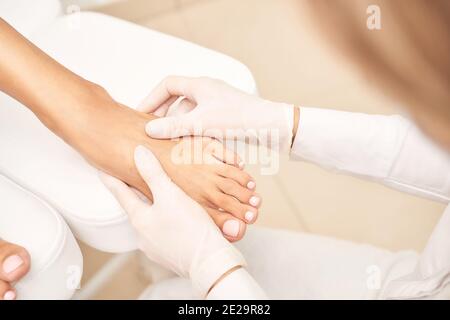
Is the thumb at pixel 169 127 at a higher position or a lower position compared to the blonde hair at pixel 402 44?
lower

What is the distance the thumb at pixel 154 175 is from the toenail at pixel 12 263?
0.67ft

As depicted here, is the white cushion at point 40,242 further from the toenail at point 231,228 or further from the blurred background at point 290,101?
the blurred background at point 290,101

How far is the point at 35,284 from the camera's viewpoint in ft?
2.30

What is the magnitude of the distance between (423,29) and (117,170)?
2.11ft

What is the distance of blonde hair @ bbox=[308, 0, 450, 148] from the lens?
192 mm

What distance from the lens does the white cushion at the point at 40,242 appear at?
0.70m

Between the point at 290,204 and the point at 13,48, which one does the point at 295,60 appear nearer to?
the point at 290,204

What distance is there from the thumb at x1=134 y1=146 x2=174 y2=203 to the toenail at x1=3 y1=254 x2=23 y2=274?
20 cm

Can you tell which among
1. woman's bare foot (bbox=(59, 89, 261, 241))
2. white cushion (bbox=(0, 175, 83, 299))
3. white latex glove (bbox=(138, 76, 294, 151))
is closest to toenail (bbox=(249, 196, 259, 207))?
woman's bare foot (bbox=(59, 89, 261, 241))

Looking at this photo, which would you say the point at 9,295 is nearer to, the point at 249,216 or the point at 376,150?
the point at 249,216

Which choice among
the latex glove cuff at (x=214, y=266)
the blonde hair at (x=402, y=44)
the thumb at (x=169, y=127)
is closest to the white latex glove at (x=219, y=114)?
the thumb at (x=169, y=127)

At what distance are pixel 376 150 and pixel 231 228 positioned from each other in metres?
0.26

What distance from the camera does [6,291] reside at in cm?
68

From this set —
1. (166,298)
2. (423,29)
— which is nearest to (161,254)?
(166,298)
